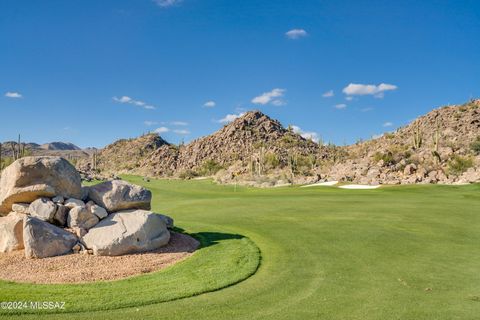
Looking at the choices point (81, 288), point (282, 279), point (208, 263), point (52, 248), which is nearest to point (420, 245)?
point (282, 279)

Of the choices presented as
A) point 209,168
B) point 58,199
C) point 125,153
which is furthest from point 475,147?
point 125,153

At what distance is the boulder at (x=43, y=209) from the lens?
1278cm

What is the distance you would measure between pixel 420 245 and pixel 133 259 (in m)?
9.36

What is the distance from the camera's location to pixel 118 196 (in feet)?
45.1

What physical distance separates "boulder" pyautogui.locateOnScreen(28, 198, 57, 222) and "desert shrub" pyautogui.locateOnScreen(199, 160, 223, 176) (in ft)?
253

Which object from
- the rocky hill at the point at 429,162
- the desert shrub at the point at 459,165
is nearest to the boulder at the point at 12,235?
the rocky hill at the point at 429,162

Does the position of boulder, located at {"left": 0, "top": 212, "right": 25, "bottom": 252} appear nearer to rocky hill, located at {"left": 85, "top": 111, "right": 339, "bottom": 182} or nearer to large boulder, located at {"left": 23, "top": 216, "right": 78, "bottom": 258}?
large boulder, located at {"left": 23, "top": 216, "right": 78, "bottom": 258}

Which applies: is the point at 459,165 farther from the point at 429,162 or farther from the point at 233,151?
the point at 233,151

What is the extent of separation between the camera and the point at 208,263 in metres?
11.7

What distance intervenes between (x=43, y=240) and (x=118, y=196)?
271 cm

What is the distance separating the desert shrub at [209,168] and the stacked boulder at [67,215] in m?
76.4

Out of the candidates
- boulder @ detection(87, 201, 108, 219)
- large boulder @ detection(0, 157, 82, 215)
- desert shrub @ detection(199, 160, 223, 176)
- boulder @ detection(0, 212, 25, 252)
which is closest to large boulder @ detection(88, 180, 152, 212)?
boulder @ detection(87, 201, 108, 219)

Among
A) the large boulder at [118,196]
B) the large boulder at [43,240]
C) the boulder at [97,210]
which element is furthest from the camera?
the large boulder at [118,196]

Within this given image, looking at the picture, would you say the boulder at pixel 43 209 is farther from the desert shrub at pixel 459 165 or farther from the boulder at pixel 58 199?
the desert shrub at pixel 459 165
